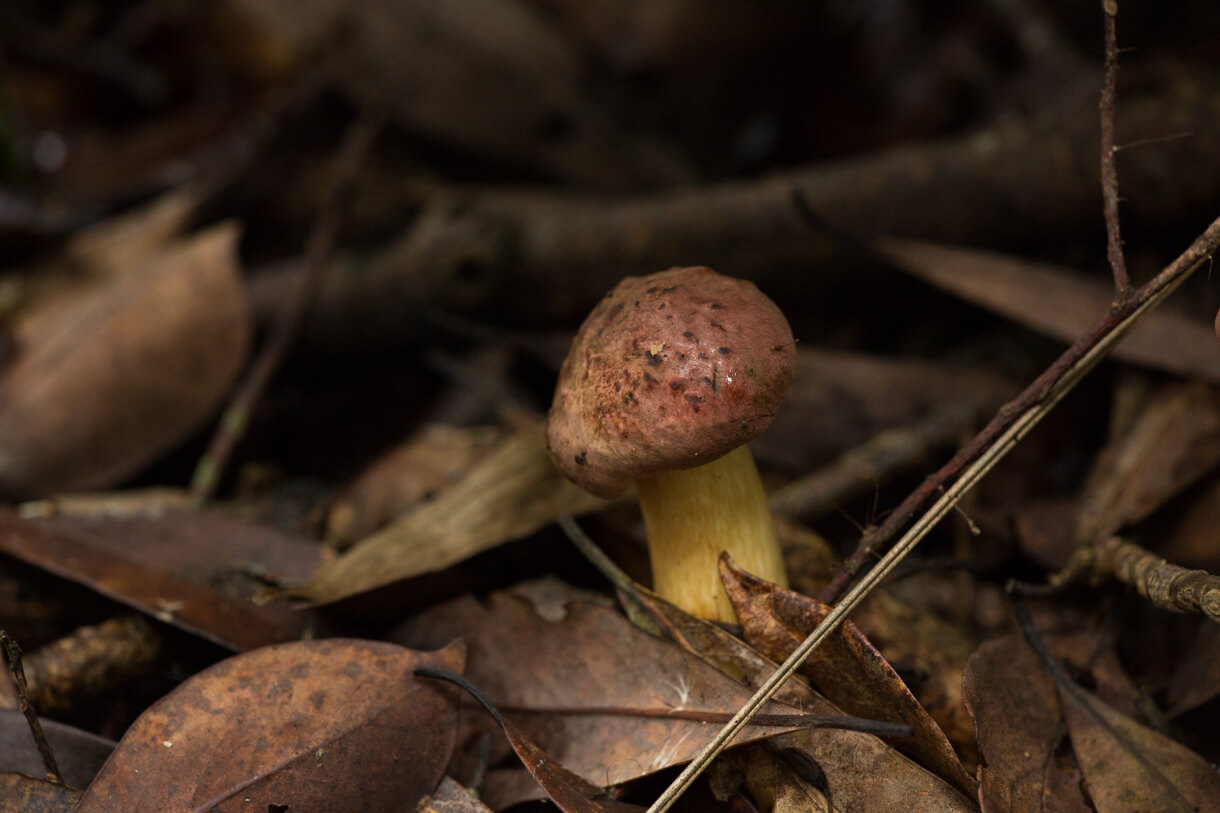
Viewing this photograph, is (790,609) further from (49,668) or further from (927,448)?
(49,668)

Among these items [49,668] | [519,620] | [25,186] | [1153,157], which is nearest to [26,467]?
[49,668]

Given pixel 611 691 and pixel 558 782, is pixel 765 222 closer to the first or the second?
pixel 611 691

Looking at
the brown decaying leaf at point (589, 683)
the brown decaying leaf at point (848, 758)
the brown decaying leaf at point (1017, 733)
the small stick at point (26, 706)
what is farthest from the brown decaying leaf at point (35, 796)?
the brown decaying leaf at point (1017, 733)

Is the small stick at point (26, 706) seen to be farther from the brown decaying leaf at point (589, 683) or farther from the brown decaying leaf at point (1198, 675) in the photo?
the brown decaying leaf at point (1198, 675)

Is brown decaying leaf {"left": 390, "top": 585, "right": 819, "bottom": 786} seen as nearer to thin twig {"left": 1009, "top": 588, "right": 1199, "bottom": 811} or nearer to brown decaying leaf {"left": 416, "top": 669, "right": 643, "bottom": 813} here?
brown decaying leaf {"left": 416, "top": 669, "right": 643, "bottom": 813}

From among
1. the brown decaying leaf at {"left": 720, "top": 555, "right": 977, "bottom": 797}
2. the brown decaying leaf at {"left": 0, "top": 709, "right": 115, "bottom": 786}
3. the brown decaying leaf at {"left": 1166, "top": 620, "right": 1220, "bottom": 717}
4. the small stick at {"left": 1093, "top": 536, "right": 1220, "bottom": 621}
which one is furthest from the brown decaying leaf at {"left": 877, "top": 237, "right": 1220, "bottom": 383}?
the brown decaying leaf at {"left": 0, "top": 709, "right": 115, "bottom": 786}

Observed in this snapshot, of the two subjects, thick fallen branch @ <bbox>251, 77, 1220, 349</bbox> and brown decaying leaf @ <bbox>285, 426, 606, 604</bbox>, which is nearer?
brown decaying leaf @ <bbox>285, 426, 606, 604</bbox>

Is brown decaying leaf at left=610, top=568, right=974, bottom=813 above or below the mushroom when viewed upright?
below

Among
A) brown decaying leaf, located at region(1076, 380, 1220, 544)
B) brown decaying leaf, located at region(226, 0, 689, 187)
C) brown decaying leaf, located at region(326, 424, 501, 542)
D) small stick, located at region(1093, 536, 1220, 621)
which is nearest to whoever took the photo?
small stick, located at region(1093, 536, 1220, 621)
